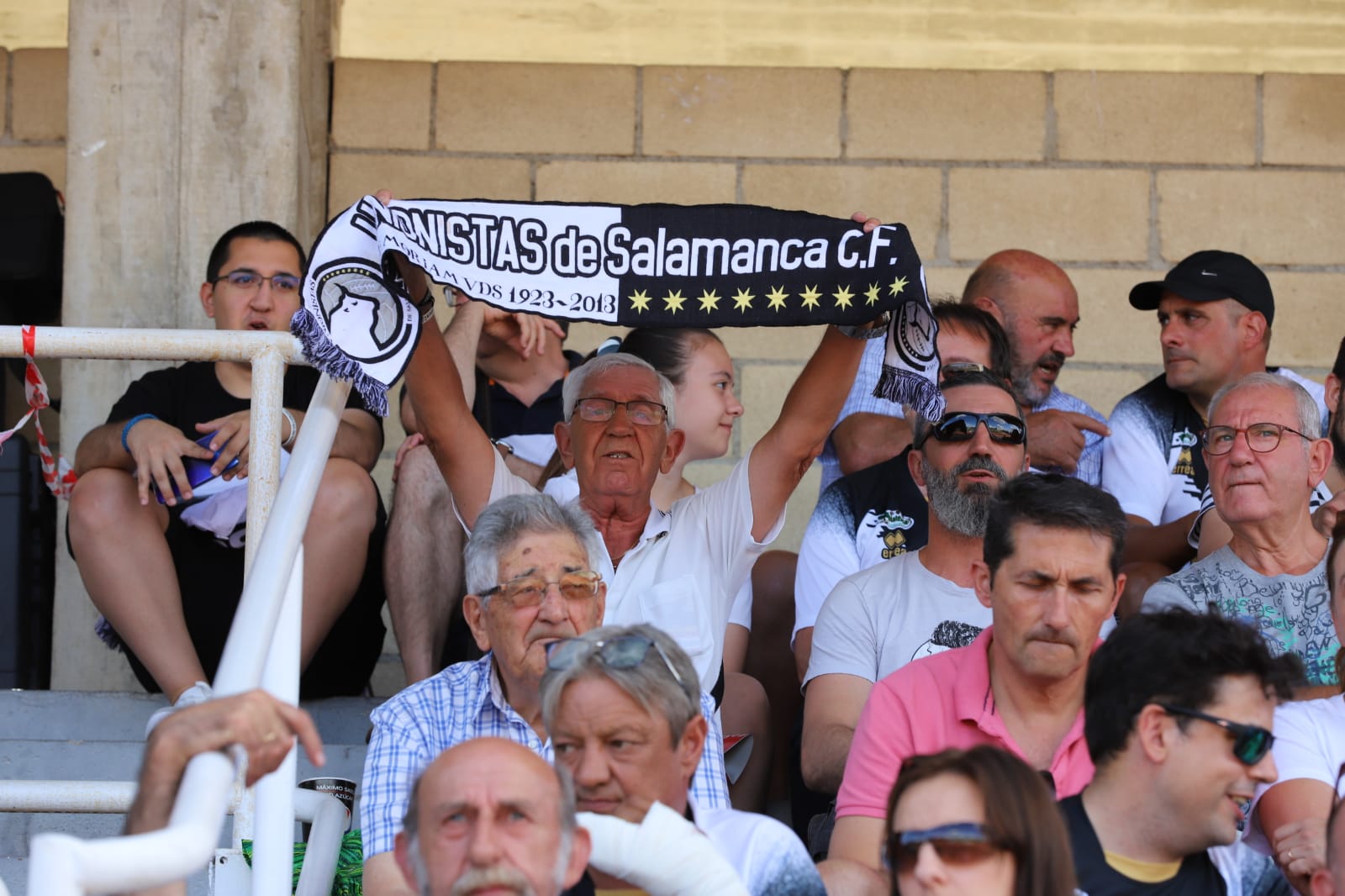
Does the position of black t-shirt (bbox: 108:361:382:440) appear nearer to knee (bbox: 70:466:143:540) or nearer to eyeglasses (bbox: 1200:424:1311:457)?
knee (bbox: 70:466:143:540)

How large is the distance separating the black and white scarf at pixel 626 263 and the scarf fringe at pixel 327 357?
0.29 feet

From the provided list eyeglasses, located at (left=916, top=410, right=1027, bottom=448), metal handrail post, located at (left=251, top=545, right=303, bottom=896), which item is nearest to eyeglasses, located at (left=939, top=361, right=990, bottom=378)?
eyeglasses, located at (left=916, top=410, right=1027, bottom=448)

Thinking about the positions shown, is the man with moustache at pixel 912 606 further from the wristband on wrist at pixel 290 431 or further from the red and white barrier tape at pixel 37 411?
the red and white barrier tape at pixel 37 411

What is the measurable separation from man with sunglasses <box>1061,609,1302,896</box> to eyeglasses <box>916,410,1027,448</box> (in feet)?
4.01

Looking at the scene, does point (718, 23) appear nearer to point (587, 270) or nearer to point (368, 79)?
point (368, 79)

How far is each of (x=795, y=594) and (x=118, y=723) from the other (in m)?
1.57

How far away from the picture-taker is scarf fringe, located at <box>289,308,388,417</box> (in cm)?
338

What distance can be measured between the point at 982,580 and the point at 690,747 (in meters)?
0.83

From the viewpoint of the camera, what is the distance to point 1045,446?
4.70m

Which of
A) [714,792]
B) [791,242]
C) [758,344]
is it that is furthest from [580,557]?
[758,344]

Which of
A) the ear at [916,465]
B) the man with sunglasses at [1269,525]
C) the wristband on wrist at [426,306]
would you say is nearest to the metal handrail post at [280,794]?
the wristband on wrist at [426,306]

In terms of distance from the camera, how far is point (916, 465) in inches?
161

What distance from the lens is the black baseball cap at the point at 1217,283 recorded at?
4.92m

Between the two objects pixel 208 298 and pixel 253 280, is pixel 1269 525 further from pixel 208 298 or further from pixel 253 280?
pixel 208 298
